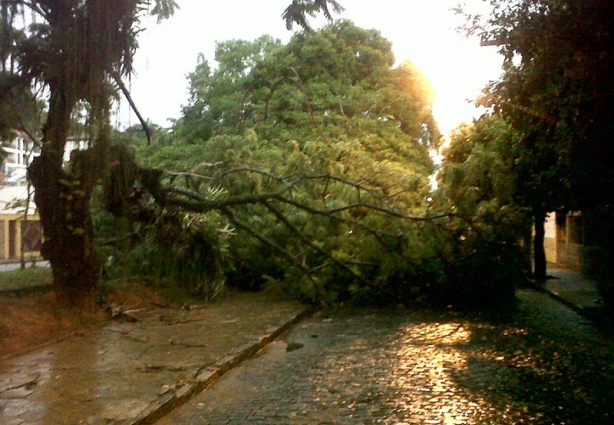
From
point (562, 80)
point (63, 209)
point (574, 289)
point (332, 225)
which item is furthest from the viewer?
point (574, 289)

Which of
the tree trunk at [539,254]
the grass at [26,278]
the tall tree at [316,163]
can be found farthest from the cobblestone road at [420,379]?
the tree trunk at [539,254]

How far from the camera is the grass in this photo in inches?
570

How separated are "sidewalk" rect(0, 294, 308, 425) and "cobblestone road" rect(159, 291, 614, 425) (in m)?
0.28

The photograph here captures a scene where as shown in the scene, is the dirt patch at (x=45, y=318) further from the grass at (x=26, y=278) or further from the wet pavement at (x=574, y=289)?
the wet pavement at (x=574, y=289)

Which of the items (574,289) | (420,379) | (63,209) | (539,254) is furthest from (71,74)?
(539,254)

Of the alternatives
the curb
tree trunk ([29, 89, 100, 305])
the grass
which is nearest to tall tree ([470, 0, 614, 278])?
the curb

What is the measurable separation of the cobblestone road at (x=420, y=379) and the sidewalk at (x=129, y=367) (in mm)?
284

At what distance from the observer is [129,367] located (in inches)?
362

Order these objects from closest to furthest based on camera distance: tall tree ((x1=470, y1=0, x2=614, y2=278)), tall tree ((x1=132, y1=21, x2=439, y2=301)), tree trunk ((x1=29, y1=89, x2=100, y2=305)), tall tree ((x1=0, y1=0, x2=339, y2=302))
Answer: tall tree ((x1=470, y1=0, x2=614, y2=278))
tall tree ((x1=0, y1=0, x2=339, y2=302))
tree trunk ((x1=29, y1=89, x2=100, y2=305))
tall tree ((x1=132, y1=21, x2=439, y2=301))

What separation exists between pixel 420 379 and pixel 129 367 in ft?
12.1

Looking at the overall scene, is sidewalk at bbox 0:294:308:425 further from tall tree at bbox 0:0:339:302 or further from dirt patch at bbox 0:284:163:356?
tall tree at bbox 0:0:339:302

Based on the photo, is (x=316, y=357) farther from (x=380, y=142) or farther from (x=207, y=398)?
(x=380, y=142)

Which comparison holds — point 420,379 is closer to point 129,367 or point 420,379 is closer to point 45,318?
point 129,367

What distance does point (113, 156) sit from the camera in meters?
12.2
